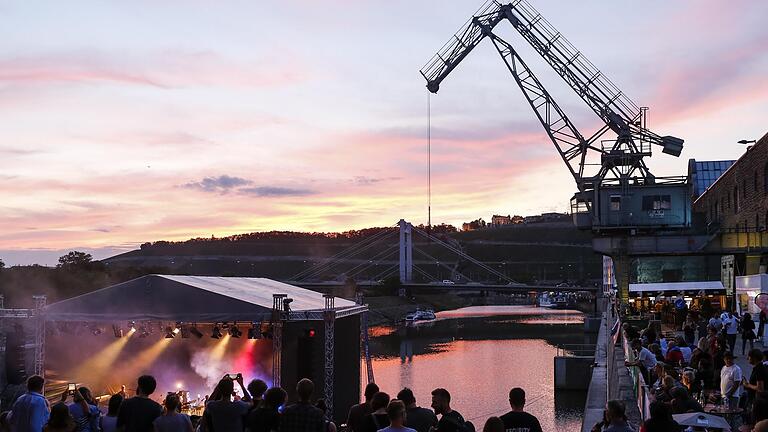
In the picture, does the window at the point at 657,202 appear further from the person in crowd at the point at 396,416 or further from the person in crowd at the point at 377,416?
the person in crowd at the point at 396,416

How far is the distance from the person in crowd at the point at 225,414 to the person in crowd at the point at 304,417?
99 centimetres

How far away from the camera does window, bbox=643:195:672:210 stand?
185 feet

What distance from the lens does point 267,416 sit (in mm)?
8938

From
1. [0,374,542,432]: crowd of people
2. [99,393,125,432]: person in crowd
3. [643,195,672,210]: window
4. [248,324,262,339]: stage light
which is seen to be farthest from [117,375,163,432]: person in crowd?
[643,195,672,210]: window

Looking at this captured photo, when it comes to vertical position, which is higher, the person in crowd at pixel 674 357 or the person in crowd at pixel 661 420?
the person in crowd at pixel 661 420

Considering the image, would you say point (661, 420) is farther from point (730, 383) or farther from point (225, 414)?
point (730, 383)

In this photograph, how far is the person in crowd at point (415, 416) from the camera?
8523mm

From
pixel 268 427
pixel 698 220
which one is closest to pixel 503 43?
pixel 698 220

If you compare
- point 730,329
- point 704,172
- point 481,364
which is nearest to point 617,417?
point 730,329

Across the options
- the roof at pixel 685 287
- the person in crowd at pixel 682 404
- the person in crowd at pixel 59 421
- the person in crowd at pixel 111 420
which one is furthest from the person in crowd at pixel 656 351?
the roof at pixel 685 287

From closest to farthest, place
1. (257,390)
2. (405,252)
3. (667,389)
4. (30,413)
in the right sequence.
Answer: (30,413)
(257,390)
(667,389)
(405,252)

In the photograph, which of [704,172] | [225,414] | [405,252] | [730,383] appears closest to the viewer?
[225,414]

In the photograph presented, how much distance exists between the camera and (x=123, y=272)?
87.6m

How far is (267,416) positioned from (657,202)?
51.6m
